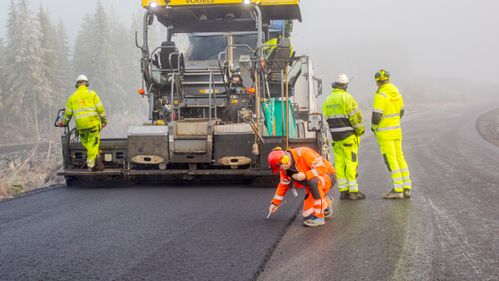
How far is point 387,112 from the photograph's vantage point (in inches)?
267

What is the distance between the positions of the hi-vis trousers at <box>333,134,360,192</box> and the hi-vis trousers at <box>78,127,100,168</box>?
12.2 feet

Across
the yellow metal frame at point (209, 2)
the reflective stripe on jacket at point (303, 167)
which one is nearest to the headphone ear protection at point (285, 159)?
the reflective stripe on jacket at point (303, 167)

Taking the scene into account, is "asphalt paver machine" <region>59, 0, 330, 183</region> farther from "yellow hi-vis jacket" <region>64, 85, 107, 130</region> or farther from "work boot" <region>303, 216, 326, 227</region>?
"work boot" <region>303, 216, 326, 227</region>

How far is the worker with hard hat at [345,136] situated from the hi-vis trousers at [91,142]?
3.64m

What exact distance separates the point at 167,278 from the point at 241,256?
714 millimetres

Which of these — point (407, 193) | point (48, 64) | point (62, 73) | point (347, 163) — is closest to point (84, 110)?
point (347, 163)

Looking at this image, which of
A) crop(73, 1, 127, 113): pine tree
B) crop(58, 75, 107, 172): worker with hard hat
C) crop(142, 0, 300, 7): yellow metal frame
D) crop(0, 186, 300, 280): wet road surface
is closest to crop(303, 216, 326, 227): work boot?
crop(0, 186, 300, 280): wet road surface

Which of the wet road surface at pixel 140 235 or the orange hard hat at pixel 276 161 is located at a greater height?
the orange hard hat at pixel 276 161

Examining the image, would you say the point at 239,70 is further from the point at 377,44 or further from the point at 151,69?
the point at 377,44

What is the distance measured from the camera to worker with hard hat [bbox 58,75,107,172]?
802cm

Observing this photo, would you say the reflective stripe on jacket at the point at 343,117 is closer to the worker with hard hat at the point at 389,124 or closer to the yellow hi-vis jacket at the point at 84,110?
the worker with hard hat at the point at 389,124

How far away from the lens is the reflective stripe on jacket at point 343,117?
6.66 metres

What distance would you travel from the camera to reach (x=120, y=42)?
204 ft

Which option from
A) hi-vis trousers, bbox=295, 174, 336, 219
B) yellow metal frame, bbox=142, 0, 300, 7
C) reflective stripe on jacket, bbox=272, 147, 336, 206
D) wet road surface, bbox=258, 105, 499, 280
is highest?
yellow metal frame, bbox=142, 0, 300, 7
